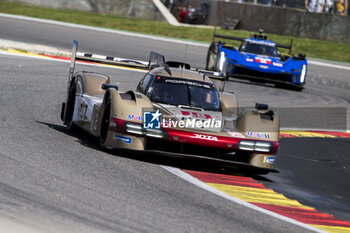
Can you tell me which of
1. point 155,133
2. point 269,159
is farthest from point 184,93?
point 269,159

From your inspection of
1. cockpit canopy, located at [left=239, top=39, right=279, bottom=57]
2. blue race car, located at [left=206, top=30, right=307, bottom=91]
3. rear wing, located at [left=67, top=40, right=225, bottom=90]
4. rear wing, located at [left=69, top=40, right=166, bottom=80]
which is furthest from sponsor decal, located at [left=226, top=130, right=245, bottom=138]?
cockpit canopy, located at [left=239, top=39, right=279, bottom=57]

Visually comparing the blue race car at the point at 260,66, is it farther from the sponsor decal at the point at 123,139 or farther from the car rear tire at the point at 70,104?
the sponsor decal at the point at 123,139

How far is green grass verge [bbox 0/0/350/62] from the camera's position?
94.5ft

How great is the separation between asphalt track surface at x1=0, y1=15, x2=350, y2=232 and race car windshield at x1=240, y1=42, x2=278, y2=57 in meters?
5.77

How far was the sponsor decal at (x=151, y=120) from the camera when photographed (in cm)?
808

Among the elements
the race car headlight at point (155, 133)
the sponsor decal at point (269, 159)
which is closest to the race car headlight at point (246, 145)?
the sponsor decal at point (269, 159)

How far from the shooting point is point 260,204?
6953 mm

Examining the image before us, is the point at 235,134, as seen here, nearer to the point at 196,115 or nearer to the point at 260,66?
the point at 196,115

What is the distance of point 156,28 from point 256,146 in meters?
22.3

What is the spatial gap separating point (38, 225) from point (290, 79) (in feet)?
48.6

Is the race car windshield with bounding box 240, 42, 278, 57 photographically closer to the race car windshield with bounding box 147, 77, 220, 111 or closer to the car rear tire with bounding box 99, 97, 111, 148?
the race car windshield with bounding box 147, 77, 220, 111

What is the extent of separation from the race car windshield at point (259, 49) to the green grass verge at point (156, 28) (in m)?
8.44

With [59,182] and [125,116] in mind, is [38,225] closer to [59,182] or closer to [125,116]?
[59,182]

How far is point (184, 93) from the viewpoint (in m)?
9.25
